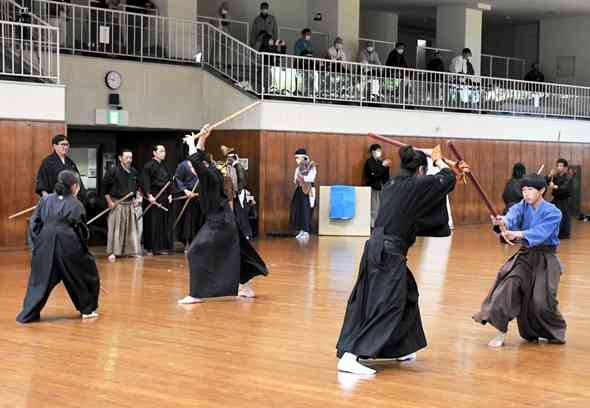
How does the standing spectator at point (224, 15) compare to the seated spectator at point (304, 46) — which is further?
the standing spectator at point (224, 15)

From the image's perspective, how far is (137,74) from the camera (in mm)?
18719

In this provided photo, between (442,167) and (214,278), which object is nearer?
(442,167)

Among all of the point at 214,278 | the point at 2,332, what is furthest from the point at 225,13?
the point at 2,332

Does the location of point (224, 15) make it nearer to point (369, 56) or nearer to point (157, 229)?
point (369, 56)

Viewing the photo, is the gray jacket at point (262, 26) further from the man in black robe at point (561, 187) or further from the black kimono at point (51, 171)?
the black kimono at point (51, 171)

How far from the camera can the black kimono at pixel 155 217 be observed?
50.8 feet

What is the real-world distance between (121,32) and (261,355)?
12.6m

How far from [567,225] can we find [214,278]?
11.4 meters

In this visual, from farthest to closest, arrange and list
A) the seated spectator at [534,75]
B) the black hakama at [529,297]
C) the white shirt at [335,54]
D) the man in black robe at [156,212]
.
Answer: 1. the seated spectator at [534,75]
2. the white shirt at [335,54]
3. the man in black robe at [156,212]
4. the black hakama at [529,297]

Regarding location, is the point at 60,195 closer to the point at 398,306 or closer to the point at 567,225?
the point at 398,306

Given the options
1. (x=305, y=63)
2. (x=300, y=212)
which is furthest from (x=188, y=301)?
(x=305, y=63)

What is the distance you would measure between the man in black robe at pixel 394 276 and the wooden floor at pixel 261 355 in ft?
0.67

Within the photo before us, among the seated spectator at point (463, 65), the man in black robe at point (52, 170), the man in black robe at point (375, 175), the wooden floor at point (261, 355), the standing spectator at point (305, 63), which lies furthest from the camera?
the seated spectator at point (463, 65)

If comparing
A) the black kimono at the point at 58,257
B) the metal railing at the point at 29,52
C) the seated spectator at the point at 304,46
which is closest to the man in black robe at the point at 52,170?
the metal railing at the point at 29,52
